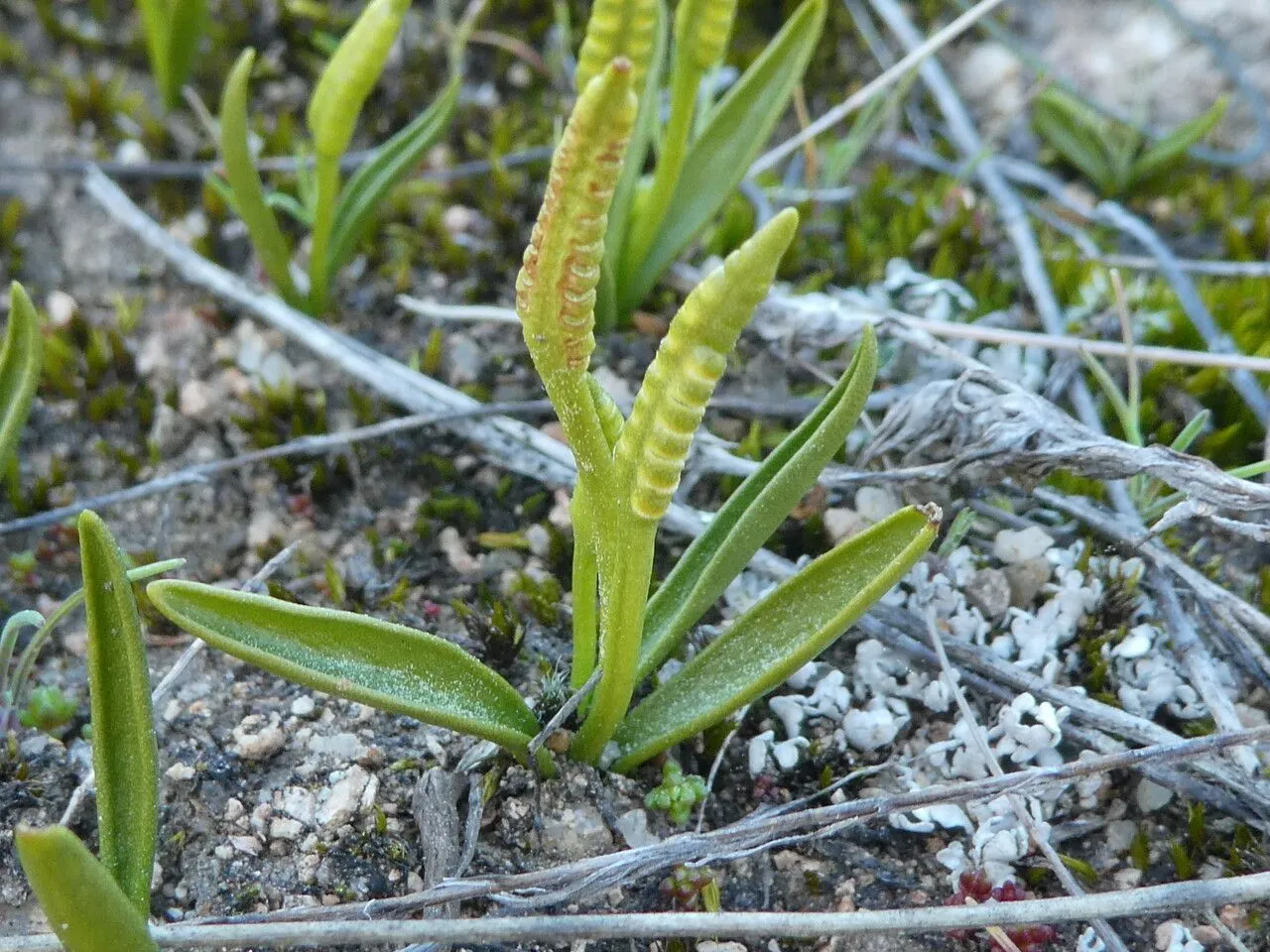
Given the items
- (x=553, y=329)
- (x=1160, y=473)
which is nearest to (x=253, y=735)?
(x=553, y=329)

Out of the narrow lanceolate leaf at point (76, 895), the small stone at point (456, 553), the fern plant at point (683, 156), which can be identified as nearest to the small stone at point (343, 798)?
the narrow lanceolate leaf at point (76, 895)

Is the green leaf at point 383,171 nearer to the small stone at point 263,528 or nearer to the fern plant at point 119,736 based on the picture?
the small stone at point 263,528

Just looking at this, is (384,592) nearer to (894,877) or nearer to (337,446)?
(337,446)

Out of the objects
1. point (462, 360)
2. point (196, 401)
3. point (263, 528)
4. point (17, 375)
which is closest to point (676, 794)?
point (263, 528)

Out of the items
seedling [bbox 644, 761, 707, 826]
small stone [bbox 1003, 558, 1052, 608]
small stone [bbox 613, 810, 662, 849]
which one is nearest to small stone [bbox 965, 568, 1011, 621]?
small stone [bbox 1003, 558, 1052, 608]

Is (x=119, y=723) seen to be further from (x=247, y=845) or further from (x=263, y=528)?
(x=263, y=528)
